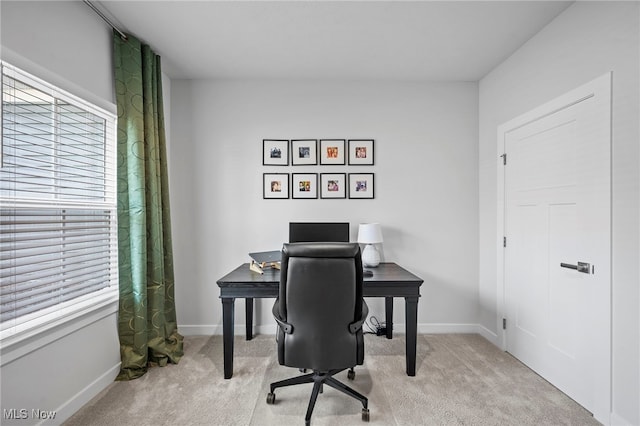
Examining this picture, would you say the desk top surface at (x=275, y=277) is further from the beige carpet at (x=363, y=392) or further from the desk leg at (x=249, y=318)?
the beige carpet at (x=363, y=392)

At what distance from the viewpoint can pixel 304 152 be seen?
3.32 meters

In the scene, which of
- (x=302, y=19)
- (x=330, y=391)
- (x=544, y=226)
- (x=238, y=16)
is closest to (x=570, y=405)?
(x=544, y=226)

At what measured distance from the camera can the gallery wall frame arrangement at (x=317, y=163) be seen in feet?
10.9

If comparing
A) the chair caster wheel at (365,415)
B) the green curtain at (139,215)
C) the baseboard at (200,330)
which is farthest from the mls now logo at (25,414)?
the chair caster wheel at (365,415)

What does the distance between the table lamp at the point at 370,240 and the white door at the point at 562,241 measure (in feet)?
3.91

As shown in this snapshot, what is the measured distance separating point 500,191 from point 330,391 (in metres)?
2.34

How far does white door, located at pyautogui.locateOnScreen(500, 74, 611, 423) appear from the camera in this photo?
1.91 m

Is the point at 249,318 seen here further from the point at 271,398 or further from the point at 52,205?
the point at 52,205

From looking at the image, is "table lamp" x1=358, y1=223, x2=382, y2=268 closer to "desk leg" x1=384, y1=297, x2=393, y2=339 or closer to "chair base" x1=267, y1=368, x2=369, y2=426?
"desk leg" x1=384, y1=297, x2=393, y2=339

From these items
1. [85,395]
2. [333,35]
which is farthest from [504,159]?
[85,395]

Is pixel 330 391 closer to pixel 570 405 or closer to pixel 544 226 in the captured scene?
pixel 570 405

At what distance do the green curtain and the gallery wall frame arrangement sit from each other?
110 cm

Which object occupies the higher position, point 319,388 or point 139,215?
point 139,215

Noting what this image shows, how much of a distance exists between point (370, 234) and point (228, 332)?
1548 mm
